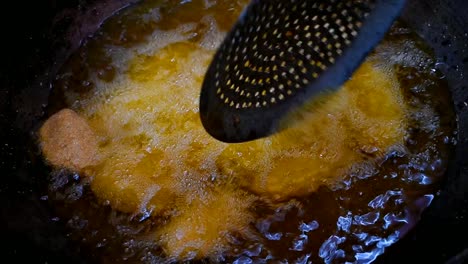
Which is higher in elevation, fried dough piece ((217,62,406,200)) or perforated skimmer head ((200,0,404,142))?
perforated skimmer head ((200,0,404,142))

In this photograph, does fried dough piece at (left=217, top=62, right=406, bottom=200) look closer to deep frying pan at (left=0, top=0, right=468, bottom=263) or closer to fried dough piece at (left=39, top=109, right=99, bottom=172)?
deep frying pan at (left=0, top=0, right=468, bottom=263)

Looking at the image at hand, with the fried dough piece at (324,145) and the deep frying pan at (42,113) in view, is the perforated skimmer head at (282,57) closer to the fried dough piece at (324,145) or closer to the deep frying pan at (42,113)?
the fried dough piece at (324,145)

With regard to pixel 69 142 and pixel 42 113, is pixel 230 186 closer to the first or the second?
pixel 69 142

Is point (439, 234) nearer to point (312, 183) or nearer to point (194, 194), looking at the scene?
point (312, 183)

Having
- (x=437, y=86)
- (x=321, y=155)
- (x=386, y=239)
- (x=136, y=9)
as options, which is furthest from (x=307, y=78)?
(x=136, y=9)

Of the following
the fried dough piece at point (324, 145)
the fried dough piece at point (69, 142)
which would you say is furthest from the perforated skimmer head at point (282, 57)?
the fried dough piece at point (69, 142)

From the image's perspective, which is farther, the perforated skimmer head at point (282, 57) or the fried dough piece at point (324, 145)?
the fried dough piece at point (324, 145)

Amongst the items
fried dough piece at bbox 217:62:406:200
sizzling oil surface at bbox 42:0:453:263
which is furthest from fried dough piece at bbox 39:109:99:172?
fried dough piece at bbox 217:62:406:200
